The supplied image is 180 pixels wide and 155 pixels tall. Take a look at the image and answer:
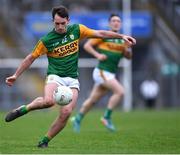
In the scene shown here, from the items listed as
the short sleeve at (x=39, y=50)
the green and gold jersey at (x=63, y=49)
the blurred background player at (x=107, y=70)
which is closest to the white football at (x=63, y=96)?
the green and gold jersey at (x=63, y=49)

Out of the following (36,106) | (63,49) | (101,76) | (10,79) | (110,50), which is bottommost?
(101,76)

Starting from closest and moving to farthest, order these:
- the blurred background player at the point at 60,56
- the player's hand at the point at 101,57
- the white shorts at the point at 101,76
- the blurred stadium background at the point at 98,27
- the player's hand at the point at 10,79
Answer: the player's hand at the point at 10,79 < the blurred background player at the point at 60,56 < the player's hand at the point at 101,57 < the white shorts at the point at 101,76 < the blurred stadium background at the point at 98,27

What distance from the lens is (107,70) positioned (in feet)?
63.1

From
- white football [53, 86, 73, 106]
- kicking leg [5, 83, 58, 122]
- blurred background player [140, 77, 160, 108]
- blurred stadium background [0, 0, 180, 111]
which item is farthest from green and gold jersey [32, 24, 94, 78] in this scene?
blurred background player [140, 77, 160, 108]

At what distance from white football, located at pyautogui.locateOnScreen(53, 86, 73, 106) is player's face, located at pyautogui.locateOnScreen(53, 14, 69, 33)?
0.96 m

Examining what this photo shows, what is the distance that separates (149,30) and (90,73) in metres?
3.54

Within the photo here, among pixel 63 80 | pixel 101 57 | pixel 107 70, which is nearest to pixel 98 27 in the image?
pixel 107 70

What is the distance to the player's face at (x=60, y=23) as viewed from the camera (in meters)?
12.5

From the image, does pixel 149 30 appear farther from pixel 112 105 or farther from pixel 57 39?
pixel 57 39

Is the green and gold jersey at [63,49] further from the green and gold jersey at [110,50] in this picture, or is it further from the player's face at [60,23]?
the green and gold jersey at [110,50]

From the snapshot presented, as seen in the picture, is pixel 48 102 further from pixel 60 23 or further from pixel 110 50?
pixel 110 50

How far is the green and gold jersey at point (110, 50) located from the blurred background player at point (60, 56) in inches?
240

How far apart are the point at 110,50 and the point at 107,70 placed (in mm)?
501

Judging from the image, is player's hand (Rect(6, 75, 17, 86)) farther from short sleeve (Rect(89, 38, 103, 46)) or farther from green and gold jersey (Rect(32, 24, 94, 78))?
short sleeve (Rect(89, 38, 103, 46))
